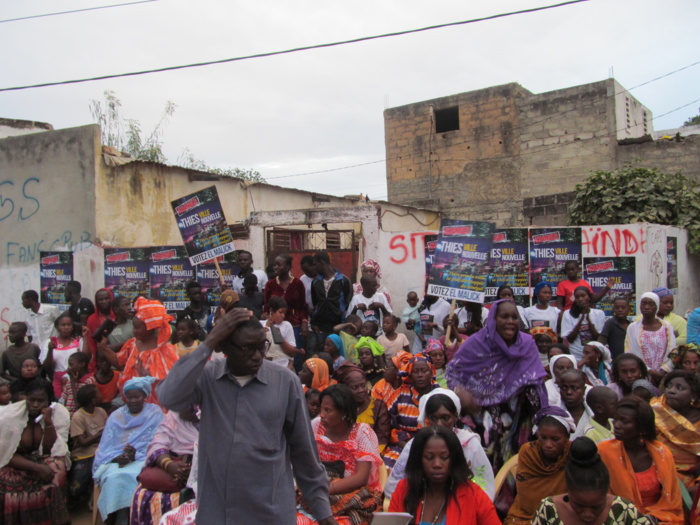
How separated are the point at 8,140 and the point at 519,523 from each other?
12831 millimetres

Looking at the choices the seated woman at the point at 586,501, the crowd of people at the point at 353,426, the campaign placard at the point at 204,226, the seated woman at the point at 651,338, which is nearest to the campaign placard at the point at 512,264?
the crowd of people at the point at 353,426

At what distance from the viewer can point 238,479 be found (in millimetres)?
2566

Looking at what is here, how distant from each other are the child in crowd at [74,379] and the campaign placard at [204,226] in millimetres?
2607

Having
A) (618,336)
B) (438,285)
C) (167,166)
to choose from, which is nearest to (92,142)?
(167,166)

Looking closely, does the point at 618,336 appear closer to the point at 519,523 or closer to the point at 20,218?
the point at 519,523

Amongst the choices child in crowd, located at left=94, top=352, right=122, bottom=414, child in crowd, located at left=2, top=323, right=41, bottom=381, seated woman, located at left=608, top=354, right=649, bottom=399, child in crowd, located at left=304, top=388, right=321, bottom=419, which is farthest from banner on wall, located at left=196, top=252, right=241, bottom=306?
seated woman, located at left=608, top=354, right=649, bottom=399

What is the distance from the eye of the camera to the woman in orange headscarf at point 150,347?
5.83 meters

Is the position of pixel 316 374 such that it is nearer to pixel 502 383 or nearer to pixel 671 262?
pixel 502 383

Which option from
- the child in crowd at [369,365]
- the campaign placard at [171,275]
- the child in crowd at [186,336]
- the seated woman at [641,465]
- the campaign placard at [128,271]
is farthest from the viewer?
the campaign placard at [128,271]

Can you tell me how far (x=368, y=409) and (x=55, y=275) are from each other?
7.88 metres

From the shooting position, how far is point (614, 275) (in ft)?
31.6

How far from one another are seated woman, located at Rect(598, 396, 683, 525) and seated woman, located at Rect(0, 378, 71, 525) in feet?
14.4

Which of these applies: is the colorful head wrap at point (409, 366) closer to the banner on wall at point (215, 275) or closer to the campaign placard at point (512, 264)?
the campaign placard at point (512, 264)

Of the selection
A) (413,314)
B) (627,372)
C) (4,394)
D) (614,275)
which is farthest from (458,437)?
(614,275)
